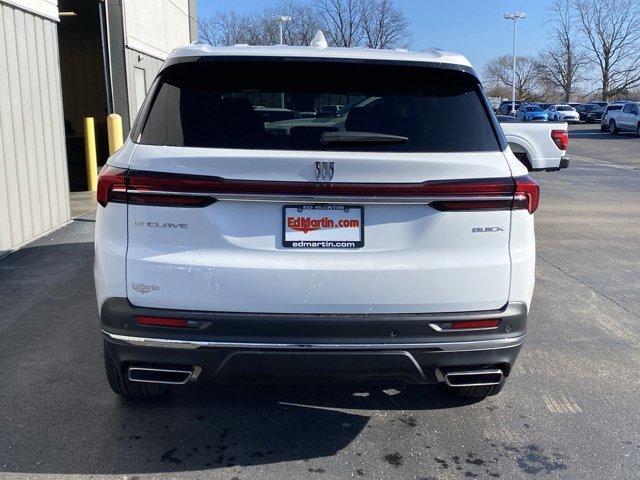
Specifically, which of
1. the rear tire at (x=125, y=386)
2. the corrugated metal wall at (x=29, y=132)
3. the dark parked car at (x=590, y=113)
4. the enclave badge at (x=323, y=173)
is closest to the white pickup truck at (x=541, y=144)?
the enclave badge at (x=323, y=173)

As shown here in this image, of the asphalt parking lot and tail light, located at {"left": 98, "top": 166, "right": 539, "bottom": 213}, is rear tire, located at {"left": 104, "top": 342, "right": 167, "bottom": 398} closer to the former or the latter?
the asphalt parking lot

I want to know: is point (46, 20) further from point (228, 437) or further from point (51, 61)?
point (228, 437)

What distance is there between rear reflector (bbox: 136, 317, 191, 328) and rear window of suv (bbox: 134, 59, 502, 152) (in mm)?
773

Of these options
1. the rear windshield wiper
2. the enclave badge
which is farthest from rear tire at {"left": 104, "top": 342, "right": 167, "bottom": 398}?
the rear windshield wiper

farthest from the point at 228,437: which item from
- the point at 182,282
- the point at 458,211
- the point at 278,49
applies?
the point at 278,49

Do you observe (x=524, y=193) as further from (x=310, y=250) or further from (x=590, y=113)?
(x=590, y=113)

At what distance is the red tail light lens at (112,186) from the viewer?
2893mm

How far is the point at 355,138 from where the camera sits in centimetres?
296

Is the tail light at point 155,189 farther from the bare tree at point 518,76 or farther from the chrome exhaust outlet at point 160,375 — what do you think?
the bare tree at point 518,76

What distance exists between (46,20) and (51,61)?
1.70ft

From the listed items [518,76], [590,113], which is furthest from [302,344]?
[518,76]

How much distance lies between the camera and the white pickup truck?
6602 mm

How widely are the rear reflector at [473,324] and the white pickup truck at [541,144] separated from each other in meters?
3.92

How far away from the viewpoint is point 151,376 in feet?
10.2
